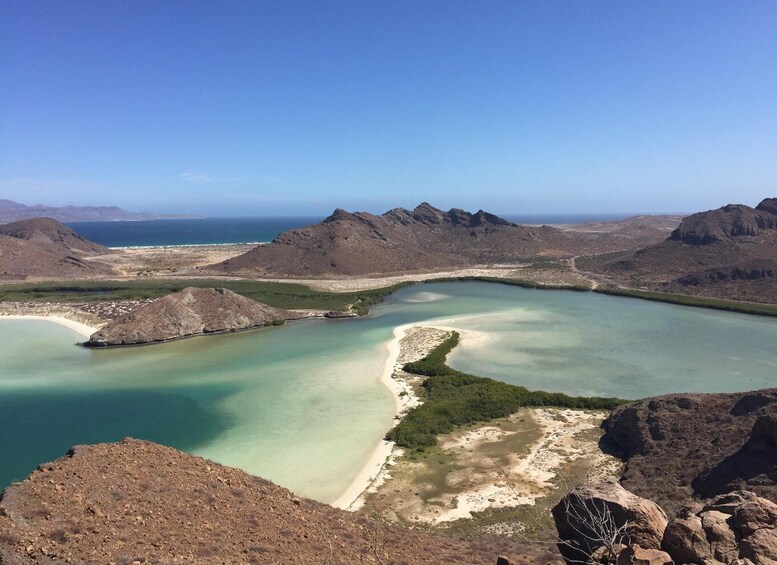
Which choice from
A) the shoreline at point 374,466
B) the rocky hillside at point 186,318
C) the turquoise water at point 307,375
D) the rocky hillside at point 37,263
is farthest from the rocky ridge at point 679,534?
the rocky hillside at point 37,263

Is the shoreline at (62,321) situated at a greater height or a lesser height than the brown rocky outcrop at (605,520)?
lesser

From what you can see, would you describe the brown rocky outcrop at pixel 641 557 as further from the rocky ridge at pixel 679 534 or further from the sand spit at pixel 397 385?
the sand spit at pixel 397 385

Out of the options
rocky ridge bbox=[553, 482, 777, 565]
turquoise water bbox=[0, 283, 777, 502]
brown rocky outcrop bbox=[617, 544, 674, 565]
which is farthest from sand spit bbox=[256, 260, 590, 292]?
brown rocky outcrop bbox=[617, 544, 674, 565]

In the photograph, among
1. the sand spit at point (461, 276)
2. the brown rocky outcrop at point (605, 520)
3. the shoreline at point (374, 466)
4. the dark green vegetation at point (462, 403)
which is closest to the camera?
the brown rocky outcrop at point (605, 520)

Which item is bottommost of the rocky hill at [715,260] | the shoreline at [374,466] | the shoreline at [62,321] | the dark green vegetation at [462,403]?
the shoreline at [374,466]

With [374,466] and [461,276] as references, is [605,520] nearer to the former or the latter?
[374,466]

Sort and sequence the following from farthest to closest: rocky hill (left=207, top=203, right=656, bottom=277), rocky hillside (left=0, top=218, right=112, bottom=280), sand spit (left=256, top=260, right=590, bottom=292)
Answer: rocky hill (left=207, top=203, right=656, bottom=277)
rocky hillside (left=0, top=218, right=112, bottom=280)
sand spit (left=256, top=260, right=590, bottom=292)

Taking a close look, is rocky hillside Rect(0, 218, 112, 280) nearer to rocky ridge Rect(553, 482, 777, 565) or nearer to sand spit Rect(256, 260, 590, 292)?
sand spit Rect(256, 260, 590, 292)

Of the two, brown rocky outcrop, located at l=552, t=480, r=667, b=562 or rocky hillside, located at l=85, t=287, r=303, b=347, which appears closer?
brown rocky outcrop, located at l=552, t=480, r=667, b=562
